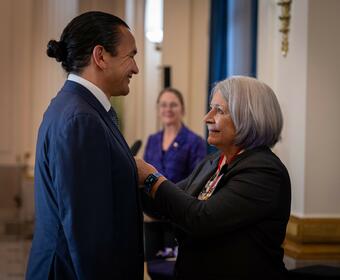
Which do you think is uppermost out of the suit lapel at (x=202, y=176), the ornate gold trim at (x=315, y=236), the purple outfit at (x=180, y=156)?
the suit lapel at (x=202, y=176)

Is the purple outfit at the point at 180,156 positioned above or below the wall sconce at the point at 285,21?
below

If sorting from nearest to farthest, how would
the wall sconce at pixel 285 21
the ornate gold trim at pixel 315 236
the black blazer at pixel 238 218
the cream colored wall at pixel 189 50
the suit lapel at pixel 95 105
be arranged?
the suit lapel at pixel 95 105
the black blazer at pixel 238 218
the ornate gold trim at pixel 315 236
the wall sconce at pixel 285 21
the cream colored wall at pixel 189 50

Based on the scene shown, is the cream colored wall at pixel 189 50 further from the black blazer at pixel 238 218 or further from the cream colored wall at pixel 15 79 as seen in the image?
the black blazer at pixel 238 218

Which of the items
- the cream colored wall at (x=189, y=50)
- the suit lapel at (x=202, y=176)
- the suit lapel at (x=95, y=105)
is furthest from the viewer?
the cream colored wall at (x=189, y=50)

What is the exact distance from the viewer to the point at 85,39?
65.4 inches

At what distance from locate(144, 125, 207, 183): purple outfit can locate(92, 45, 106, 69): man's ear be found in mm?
2272

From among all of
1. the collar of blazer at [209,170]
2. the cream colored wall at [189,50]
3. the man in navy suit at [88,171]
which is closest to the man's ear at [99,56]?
the man in navy suit at [88,171]

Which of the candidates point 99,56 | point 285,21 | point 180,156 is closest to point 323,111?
point 285,21

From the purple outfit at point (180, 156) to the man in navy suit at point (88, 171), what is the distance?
7.06ft

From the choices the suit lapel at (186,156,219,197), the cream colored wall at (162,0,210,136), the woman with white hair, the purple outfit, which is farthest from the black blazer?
the cream colored wall at (162,0,210,136)

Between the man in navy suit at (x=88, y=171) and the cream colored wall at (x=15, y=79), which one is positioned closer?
the man in navy suit at (x=88, y=171)

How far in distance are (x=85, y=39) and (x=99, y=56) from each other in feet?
0.20

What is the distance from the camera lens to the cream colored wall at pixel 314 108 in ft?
11.2

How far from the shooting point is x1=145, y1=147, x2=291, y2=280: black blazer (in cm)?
176
